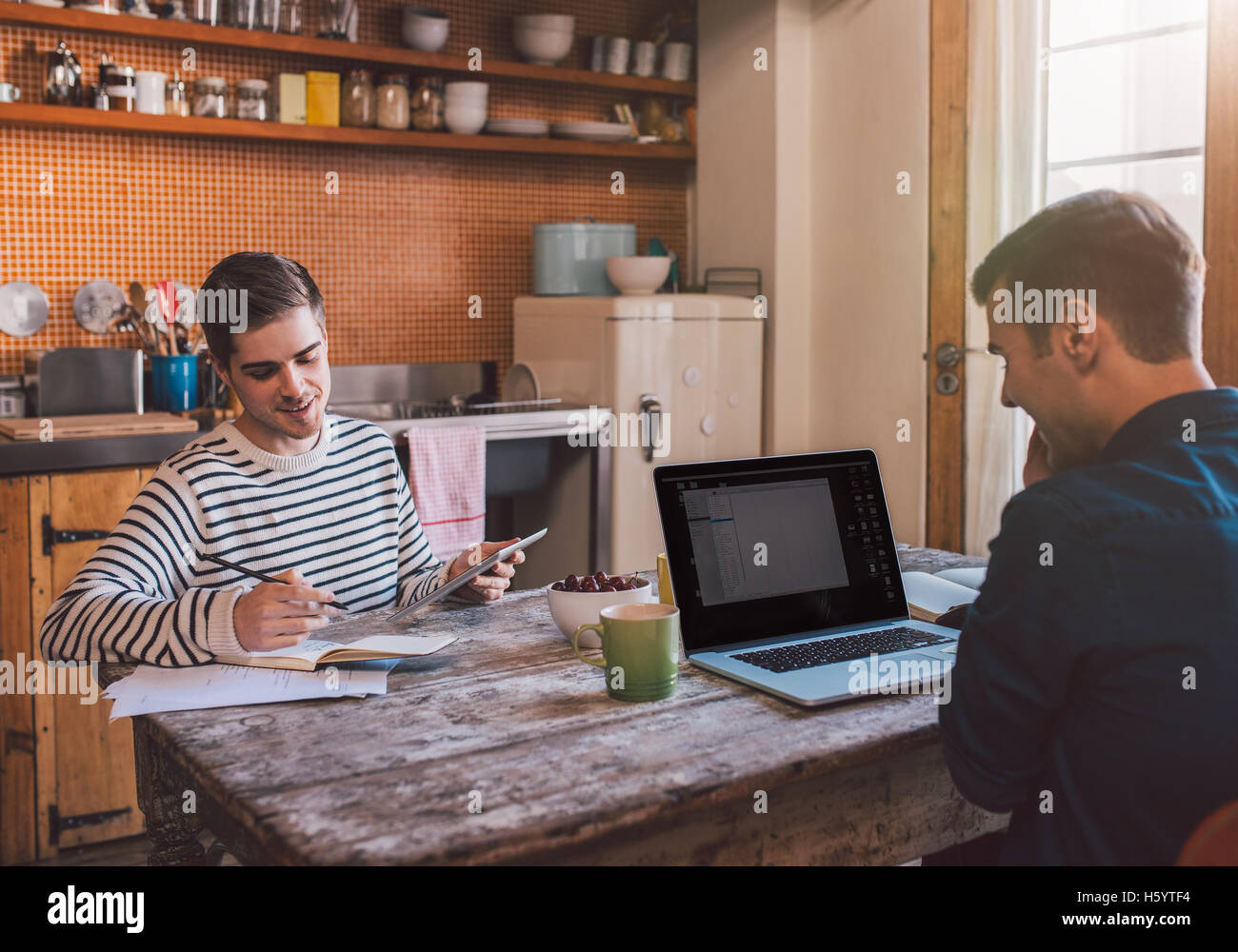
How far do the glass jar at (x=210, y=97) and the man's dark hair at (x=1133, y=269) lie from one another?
279 centimetres

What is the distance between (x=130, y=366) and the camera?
3.09 metres

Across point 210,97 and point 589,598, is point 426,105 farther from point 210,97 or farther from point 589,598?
point 589,598

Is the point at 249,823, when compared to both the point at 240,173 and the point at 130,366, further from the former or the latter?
the point at 240,173

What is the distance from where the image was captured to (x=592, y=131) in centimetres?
398

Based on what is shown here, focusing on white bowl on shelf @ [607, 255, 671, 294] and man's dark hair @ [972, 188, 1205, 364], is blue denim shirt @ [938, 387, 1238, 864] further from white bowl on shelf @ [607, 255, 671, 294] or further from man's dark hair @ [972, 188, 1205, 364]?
white bowl on shelf @ [607, 255, 671, 294]

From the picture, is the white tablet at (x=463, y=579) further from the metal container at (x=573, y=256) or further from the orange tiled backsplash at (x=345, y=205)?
the metal container at (x=573, y=256)

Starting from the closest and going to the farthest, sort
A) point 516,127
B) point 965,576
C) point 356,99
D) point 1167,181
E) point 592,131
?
point 965,576 → point 1167,181 → point 356,99 → point 516,127 → point 592,131

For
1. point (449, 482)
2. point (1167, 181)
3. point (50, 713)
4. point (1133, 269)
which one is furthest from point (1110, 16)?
point (50, 713)

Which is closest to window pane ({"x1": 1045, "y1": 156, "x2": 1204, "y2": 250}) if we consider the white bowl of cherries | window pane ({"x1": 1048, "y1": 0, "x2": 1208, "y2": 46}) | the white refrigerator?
window pane ({"x1": 1048, "y1": 0, "x2": 1208, "y2": 46})

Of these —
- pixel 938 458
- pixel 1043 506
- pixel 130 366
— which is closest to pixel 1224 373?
pixel 938 458

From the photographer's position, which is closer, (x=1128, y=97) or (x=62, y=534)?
(x=62, y=534)

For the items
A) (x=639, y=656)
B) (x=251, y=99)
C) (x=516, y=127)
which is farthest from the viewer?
(x=516, y=127)

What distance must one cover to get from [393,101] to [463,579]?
8.01ft

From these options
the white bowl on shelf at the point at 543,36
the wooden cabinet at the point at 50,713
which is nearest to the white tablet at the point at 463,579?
the wooden cabinet at the point at 50,713
